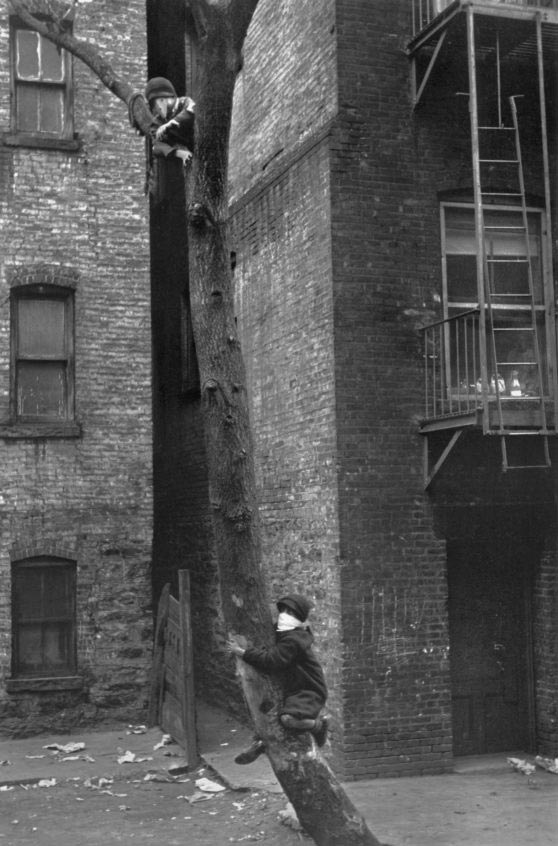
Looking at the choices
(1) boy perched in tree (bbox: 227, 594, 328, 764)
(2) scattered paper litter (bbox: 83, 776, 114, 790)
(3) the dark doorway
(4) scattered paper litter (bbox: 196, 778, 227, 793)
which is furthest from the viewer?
(3) the dark doorway

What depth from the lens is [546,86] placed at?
11.2 metres

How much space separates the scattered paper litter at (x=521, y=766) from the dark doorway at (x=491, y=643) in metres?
0.47

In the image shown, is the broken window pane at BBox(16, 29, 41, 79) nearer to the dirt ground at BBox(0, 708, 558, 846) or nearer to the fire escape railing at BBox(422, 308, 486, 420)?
the fire escape railing at BBox(422, 308, 486, 420)

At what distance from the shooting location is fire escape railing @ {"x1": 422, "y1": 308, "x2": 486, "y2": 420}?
35.3ft

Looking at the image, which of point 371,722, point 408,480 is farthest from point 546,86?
point 371,722

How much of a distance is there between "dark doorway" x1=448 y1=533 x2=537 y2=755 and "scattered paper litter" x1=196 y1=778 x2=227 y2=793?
253cm

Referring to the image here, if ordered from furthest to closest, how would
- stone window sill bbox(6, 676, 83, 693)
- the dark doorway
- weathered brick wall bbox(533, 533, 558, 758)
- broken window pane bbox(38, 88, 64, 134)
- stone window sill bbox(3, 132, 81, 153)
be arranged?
broken window pane bbox(38, 88, 64, 134), stone window sill bbox(3, 132, 81, 153), stone window sill bbox(6, 676, 83, 693), the dark doorway, weathered brick wall bbox(533, 533, 558, 758)

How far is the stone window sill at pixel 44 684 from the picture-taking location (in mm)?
12859

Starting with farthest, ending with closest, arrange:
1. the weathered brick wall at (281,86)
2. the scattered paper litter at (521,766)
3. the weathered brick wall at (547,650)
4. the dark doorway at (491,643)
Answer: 1. the weathered brick wall at (281,86)
2. the dark doorway at (491,643)
3. the weathered brick wall at (547,650)
4. the scattered paper litter at (521,766)

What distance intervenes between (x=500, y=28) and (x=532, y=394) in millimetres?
3693

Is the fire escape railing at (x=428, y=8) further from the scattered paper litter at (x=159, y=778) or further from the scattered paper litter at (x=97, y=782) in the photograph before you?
the scattered paper litter at (x=97, y=782)

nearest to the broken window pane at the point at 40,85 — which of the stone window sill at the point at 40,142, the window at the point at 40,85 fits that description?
the window at the point at 40,85

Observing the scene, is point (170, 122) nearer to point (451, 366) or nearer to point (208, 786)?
point (451, 366)

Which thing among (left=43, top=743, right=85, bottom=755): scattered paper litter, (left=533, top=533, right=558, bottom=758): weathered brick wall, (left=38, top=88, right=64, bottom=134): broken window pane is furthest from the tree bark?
(left=38, top=88, right=64, bottom=134): broken window pane
